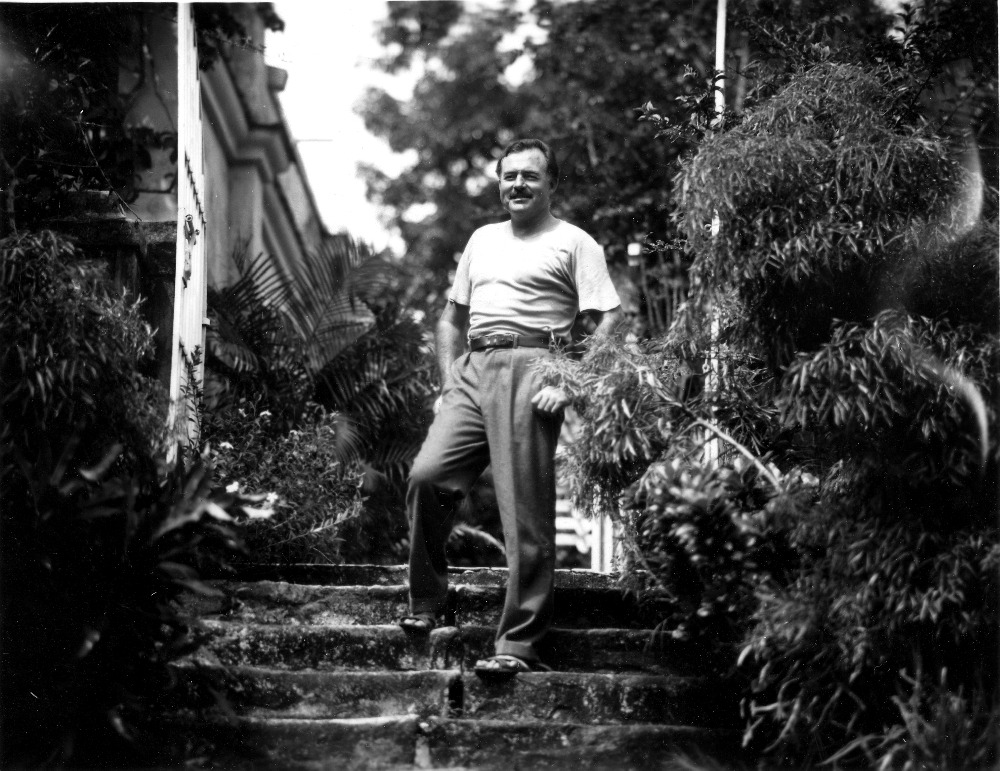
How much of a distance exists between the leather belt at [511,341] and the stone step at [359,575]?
3.88 feet

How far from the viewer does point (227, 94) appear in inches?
421

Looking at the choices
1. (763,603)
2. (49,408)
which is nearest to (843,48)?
(763,603)

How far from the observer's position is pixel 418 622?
477 centimetres

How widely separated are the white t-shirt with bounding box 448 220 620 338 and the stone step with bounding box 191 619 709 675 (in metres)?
1.16

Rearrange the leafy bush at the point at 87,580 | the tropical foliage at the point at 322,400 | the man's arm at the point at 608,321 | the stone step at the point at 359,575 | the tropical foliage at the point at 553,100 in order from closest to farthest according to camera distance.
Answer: the leafy bush at the point at 87,580 → the man's arm at the point at 608,321 → the stone step at the point at 359,575 → the tropical foliage at the point at 322,400 → the tropical foliage at the point at 553,100

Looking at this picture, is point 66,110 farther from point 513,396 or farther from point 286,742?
point 286,742

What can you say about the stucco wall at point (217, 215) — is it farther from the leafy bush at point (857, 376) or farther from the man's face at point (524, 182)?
the leafy bush at point (857, 376)

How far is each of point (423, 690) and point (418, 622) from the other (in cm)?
34

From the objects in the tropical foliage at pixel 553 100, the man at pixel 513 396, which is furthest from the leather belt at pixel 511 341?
the tropical foliage at pixel 553 100

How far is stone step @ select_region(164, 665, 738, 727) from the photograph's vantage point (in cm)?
441

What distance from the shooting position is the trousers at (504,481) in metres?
4.69

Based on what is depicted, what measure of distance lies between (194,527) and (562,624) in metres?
1.74

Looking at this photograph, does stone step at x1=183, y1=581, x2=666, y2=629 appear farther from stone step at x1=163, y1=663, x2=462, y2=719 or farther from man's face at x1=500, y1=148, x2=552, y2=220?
man's face at x1=500, y1=148, x2=552, y2=220

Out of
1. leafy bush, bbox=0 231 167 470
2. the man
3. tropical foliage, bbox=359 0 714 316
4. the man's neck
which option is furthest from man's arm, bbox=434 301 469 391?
tropical foliage, bbox=359 0 714 316
